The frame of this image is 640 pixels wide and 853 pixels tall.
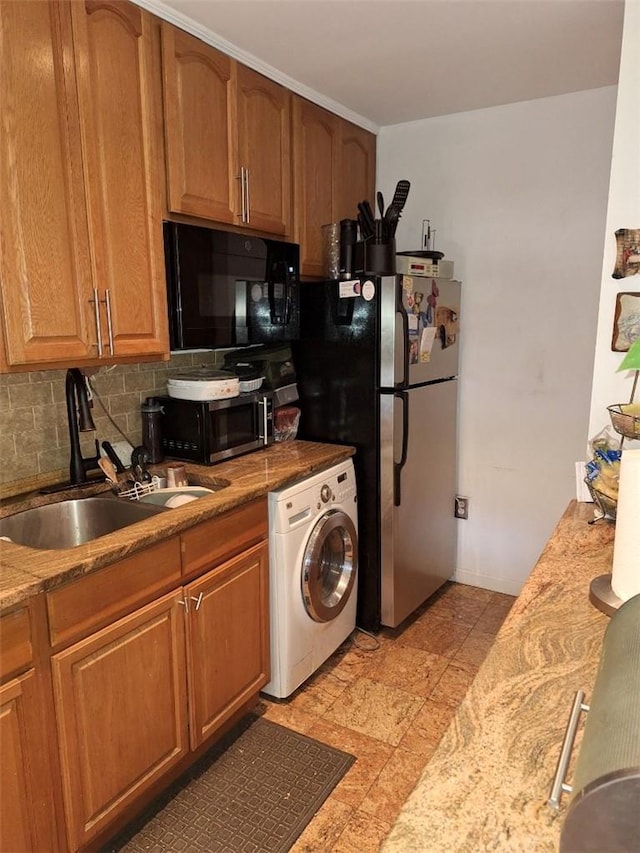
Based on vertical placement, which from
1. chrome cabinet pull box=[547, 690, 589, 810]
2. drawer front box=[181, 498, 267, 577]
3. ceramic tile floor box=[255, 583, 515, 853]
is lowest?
ceramic tile floor box=[255, 583, 515, 853]

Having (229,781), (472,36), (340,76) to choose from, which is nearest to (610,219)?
(472,36)

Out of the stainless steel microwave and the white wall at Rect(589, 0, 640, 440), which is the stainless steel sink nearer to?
the stainless steel microwave

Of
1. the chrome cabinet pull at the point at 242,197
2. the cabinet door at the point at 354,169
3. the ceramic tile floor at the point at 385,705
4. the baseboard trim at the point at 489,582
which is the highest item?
the cabinet door at the point at 354,169

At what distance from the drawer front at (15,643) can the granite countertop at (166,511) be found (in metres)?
0.05

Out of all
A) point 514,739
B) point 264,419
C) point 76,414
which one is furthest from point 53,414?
point 514,739

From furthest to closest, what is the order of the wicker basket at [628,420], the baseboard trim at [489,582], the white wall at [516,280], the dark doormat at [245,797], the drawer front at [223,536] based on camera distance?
the baseboard trim at [489,582]
the white wall at [516,280]
the drawer front at [223,536]
the dark doormat at [245,797]
the wicker basket at [628,420]

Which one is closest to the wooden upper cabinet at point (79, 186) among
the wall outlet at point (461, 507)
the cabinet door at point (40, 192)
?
the cabinet door at point (40, 192)

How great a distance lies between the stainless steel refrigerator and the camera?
2533mm

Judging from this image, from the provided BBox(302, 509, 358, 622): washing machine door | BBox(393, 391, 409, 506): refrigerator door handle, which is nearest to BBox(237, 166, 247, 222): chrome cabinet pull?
BBox(393, 391, 409, 506): refrigerator door handle

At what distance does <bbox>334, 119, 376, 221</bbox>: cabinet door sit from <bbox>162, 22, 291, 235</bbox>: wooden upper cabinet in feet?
1.48

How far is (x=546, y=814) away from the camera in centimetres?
70

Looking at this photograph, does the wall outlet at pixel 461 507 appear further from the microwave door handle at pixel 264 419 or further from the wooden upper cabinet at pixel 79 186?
the wooden upper cabinet at pixel 79 186

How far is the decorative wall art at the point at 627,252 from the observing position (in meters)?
1.82

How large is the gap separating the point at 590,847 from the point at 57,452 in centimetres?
195
